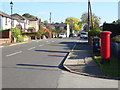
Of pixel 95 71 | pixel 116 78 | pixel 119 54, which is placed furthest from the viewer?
pixel 119 54

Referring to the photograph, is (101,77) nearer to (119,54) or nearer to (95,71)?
(95,71)

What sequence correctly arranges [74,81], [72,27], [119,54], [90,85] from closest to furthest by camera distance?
[90,85] → [74,81] → [119,54] → [72,27]

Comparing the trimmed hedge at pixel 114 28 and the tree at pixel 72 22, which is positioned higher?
the tree at pixel 72 22

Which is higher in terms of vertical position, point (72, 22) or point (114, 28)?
point (72, 22)

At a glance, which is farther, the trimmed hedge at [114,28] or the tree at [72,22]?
the tree at [72,22]

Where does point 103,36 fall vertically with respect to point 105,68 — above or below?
above

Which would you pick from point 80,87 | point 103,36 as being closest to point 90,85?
point 80,87

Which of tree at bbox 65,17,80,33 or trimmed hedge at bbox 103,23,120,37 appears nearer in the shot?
trimmed hedge at bbox 103,23,120,37

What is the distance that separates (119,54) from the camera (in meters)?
15.6

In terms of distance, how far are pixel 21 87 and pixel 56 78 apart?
2185 mm

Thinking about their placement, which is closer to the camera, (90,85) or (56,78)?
(90,85)

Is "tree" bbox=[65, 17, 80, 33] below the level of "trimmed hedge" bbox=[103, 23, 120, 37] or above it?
above

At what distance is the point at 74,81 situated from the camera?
940 centimetres

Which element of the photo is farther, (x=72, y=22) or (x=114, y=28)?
(x=72, y=22)
